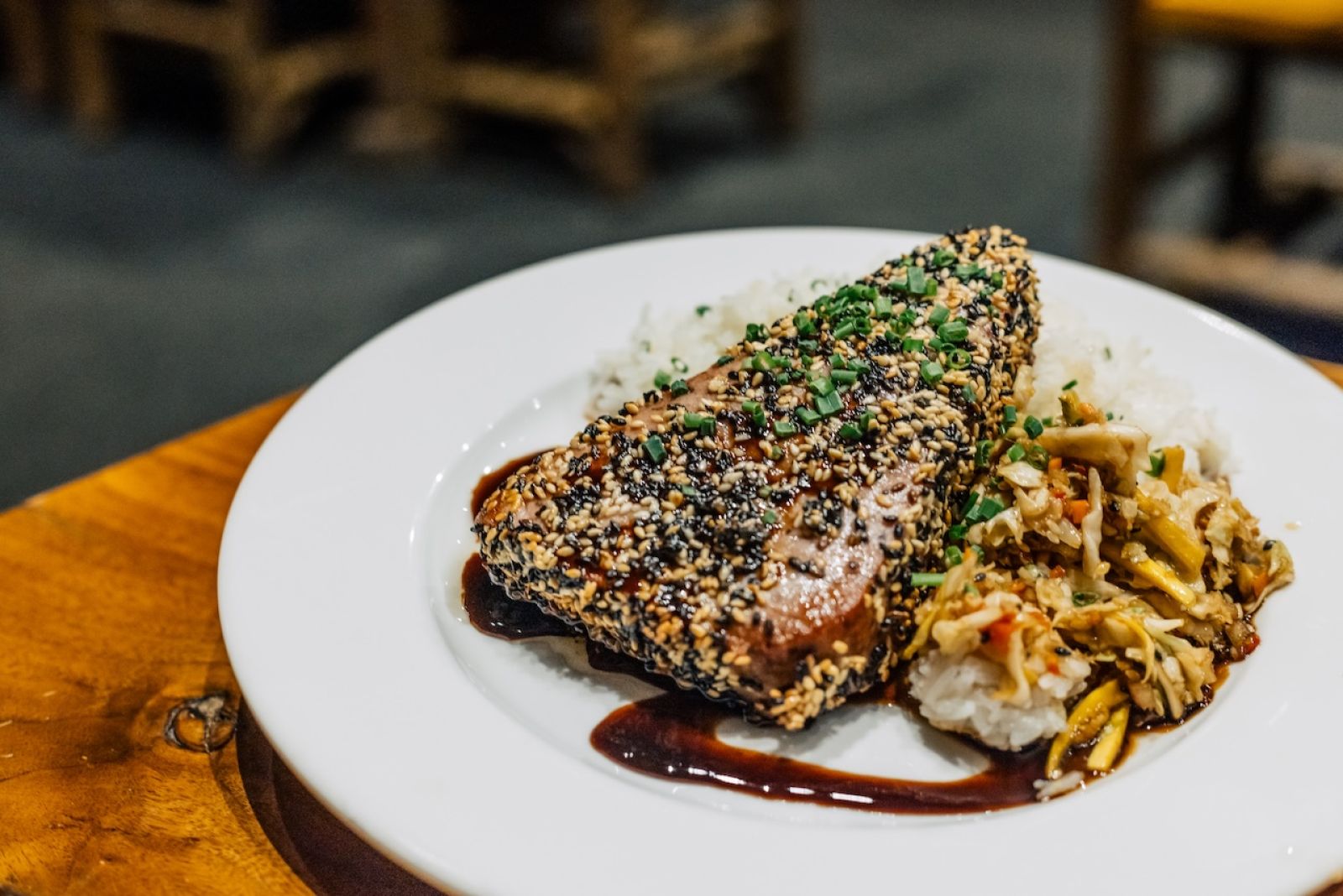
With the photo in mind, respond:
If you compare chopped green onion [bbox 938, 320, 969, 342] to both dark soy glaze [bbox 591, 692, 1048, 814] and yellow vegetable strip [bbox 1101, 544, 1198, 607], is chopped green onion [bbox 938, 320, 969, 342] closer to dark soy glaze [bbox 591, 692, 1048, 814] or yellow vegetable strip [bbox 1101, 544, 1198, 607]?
yellow vegetable strip [bbox 1101, 544, 1198, 607]

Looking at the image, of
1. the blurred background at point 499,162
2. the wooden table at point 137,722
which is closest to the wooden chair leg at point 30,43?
the blurred background at point 499,162

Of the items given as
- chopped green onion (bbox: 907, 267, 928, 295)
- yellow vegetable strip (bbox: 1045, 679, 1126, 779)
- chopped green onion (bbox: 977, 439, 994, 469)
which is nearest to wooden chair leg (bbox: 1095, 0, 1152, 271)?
chopped green onion (bbox: 907, 267, 928, 295)

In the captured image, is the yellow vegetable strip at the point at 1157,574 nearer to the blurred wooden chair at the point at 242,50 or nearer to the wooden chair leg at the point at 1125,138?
the wooden chair leg at the point at 1125,138

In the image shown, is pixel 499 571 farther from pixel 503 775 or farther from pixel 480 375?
pixel 480 375

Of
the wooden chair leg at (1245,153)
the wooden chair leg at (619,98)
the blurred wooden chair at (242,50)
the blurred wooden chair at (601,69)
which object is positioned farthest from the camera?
the blurred wooden chair at (242,50)

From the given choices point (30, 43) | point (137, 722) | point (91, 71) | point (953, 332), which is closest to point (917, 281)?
point (953, 332)
